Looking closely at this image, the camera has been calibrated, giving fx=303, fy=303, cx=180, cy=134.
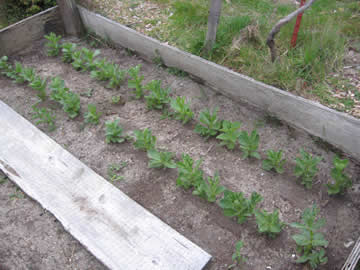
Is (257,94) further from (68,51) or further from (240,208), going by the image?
(68,51)

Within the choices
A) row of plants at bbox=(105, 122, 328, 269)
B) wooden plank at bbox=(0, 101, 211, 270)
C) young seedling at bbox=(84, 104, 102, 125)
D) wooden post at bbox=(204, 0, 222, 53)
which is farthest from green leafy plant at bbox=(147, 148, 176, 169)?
wooden post at bbox=(204, 0, 222, 53)

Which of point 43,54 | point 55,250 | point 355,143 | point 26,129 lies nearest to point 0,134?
point 26,129

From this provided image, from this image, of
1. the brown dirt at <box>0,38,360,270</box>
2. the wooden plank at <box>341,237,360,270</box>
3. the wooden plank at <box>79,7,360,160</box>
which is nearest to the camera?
the wooden plank at <box>341,237,360,270</box>

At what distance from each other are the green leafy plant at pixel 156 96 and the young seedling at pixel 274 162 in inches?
46.4

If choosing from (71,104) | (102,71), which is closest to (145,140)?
(71,104)

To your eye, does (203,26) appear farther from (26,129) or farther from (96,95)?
(26,129)

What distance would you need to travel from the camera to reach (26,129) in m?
2.86

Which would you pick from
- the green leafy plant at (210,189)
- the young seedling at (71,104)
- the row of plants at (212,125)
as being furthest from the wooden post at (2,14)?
the green leafy plant at (210,189)

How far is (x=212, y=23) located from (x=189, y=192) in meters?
1.87

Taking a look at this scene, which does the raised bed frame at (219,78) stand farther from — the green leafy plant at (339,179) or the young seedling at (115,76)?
the young seedling at (115,76)

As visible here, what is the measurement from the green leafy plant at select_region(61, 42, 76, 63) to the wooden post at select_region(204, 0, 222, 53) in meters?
1.68

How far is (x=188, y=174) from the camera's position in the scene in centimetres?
237

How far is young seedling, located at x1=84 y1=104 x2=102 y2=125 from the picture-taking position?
2.98m

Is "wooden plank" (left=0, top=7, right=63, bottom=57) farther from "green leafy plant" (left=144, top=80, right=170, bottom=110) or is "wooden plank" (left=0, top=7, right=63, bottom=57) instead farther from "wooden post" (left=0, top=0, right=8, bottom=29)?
"green leafy plant" (left=144, top=80, right=170, bottom=110)
